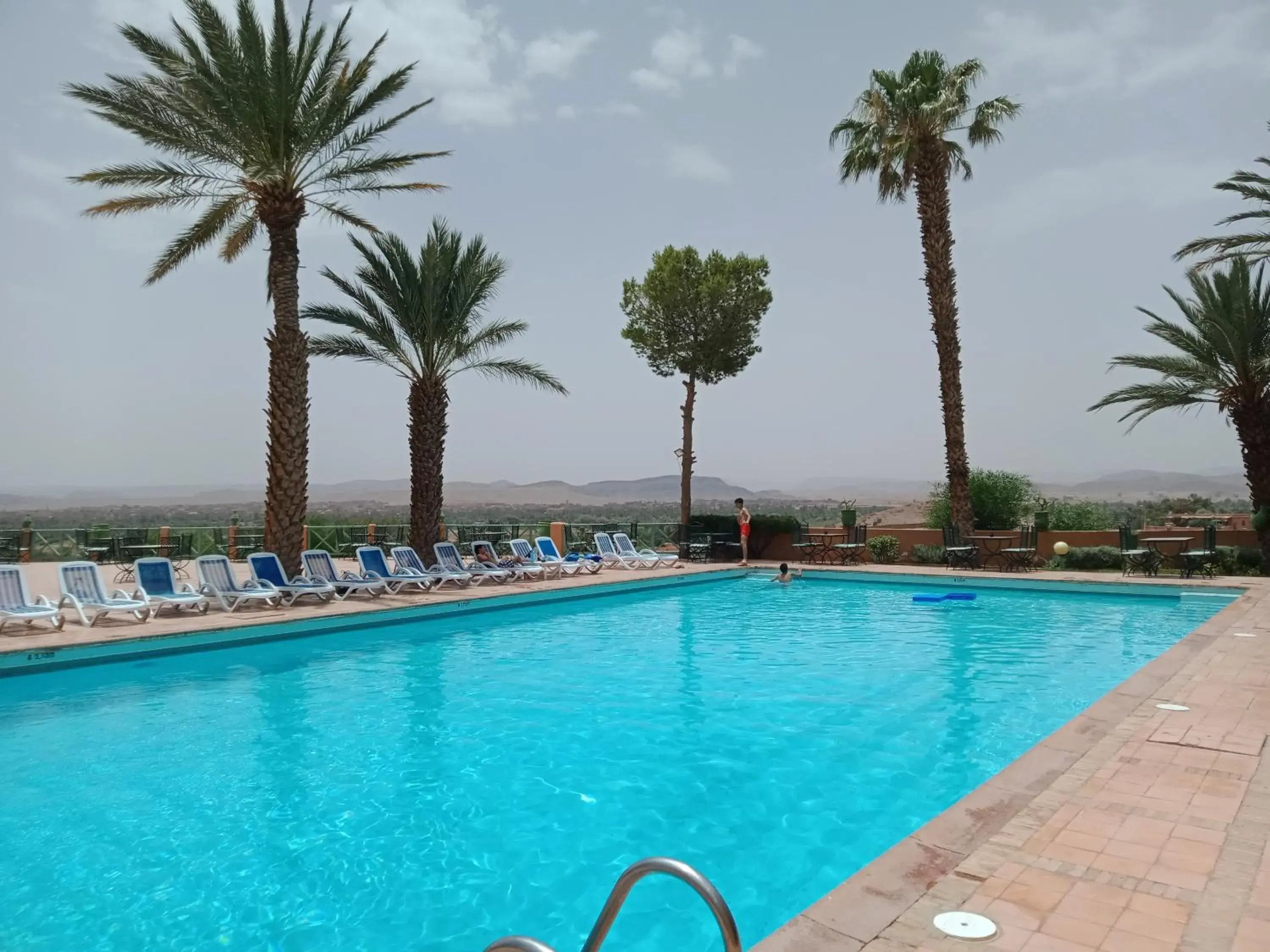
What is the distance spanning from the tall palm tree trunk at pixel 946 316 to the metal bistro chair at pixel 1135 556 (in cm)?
321

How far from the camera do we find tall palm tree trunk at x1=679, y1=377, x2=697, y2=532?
78.0 ft

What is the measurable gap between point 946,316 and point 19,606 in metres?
18.3

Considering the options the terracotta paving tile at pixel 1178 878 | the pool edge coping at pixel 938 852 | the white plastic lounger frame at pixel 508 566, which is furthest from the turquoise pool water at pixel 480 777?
the white plastic lounger frame at pixel 508 566

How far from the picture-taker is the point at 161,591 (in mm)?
11070

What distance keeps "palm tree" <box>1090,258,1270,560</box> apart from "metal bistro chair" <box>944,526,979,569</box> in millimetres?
4589

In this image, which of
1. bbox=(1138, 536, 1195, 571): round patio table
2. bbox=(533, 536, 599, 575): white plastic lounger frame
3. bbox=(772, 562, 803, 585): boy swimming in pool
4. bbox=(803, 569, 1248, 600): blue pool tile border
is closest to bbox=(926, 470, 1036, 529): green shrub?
bbox=(1138, 536, 1195, 571): round patio table

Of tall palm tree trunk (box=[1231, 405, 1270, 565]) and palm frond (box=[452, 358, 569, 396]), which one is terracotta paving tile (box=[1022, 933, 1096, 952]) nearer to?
palm frond (box=[452, 358, 569, 396])

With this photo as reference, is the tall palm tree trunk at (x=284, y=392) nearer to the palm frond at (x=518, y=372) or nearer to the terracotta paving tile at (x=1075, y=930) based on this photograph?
the palm frond at (x=518, y=372)

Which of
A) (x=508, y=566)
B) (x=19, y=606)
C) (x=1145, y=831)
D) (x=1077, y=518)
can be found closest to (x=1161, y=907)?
(x=1145, y=831)

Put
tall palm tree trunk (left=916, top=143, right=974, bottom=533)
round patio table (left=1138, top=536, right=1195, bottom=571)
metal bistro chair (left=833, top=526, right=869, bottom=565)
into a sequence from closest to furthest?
round patio table (left=1138, top=536, right=1195, bottom=571) < tall palm tree trunk (left=916, top=143, right=974, bottom=533) < metal bistro chair (left=833, top=526, right=869, bottom=565)

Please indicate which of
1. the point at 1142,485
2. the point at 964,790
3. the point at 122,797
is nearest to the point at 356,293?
the point at 122,797

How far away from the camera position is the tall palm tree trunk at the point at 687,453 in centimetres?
2378

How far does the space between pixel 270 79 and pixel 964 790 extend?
13275 mm

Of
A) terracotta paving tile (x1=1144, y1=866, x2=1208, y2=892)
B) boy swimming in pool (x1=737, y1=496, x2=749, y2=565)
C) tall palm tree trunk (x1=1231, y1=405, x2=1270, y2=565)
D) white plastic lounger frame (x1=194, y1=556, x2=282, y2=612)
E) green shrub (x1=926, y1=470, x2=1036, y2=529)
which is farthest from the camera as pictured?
green shrub (x1=926, y1=470, x2=1036, y2=529)
